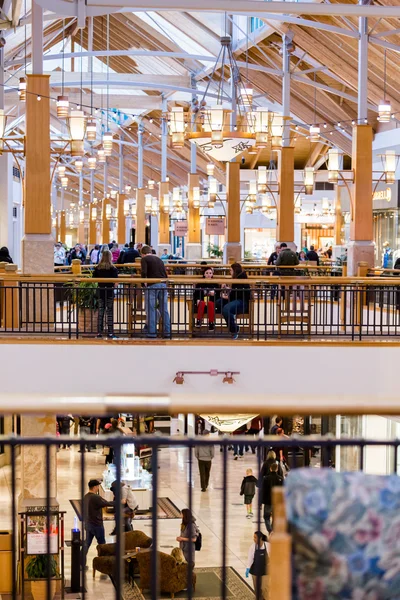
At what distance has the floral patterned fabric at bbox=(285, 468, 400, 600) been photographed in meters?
2.66

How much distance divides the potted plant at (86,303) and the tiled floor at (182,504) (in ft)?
10.9

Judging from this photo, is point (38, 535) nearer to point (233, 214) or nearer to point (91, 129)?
point (91, 129)

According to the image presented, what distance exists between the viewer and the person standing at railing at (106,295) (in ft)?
46.7

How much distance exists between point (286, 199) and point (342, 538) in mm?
20472

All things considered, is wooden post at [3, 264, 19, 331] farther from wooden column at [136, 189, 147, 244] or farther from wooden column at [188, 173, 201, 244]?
wooden column at [136, 189, 147, 244]

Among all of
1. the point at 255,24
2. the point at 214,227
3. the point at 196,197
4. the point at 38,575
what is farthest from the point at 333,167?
the point at 196,197

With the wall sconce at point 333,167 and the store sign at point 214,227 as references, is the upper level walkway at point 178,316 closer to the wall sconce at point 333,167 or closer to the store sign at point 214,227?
the wall sconce at point 333,167

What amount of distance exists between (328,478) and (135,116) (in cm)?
3429

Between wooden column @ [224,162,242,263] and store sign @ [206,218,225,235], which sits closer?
wooden column @ [224,162,242,263]

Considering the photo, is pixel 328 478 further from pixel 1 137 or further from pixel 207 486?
pixel 207 486

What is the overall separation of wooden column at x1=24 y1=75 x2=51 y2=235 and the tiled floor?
4.46 metres

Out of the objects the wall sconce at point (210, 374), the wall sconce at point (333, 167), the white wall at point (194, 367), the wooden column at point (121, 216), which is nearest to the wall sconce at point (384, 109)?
the wall sconce at point (333, 167)

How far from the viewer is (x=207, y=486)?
717 inches

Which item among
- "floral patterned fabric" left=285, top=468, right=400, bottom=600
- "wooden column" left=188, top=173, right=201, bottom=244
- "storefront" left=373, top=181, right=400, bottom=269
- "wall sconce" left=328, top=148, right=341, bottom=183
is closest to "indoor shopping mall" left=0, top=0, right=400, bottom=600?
"floral patterned fabric" left=285, top=468, right=400, bottom=600
